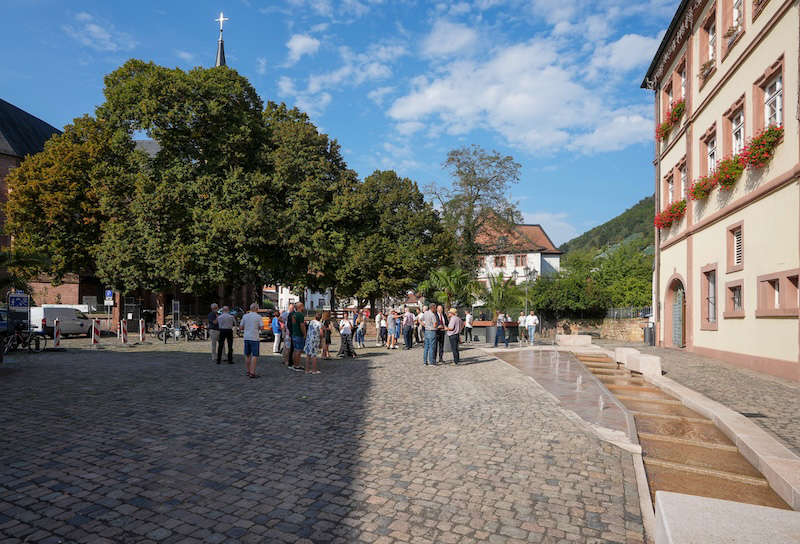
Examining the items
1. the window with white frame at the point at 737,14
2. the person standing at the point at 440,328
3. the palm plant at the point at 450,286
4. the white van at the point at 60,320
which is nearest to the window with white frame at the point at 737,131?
the window with white frame at the point at 737,14

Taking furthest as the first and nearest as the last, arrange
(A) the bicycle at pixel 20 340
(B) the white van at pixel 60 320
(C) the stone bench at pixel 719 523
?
1. (B) the white van at pixel 60 320
2. (A) the bicycle at pixel 20 340
3. (C) the stone bench at pixel 719 523

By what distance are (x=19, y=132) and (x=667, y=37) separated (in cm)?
5180

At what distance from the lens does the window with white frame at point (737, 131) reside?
1712 cm

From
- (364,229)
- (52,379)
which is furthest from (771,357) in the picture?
(364,229)

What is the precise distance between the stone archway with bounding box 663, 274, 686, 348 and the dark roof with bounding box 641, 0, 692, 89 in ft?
33.3

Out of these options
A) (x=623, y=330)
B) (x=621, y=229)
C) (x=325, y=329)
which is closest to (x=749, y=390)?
(x=325, y=329)

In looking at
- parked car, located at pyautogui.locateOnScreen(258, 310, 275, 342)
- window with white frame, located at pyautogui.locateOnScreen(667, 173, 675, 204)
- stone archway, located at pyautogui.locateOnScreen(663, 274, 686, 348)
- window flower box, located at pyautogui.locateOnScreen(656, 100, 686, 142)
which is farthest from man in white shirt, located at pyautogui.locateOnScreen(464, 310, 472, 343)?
window flower box, located at pyautogui.locateOnScreen(656, 100, 686, 142)

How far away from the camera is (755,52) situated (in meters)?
15.7

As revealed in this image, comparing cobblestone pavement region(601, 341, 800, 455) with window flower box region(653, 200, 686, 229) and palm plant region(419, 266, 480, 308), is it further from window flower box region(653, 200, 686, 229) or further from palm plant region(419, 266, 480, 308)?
palm plant region(419, 266, 480, 308)

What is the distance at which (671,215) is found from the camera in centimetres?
2330

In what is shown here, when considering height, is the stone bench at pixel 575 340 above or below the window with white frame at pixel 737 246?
below

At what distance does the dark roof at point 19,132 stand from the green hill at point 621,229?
73769 millimetres

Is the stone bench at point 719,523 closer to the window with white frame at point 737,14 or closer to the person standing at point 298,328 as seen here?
the person standing at point 298,328

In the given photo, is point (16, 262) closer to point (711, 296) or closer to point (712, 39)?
point (711, 296)
